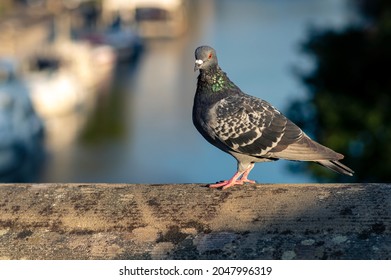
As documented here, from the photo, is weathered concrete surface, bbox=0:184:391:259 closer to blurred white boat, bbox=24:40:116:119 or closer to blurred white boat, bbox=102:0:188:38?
blurred white boat, bbox=24:40:116:119

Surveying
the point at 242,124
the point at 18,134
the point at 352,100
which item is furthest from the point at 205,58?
the point at 18,134

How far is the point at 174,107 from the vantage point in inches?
2115

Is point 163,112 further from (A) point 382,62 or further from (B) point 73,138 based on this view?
(A) point 382,62

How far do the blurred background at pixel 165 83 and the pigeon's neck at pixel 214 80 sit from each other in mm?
11502

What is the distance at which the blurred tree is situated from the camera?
60.7 ft

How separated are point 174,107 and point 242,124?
47.2 meters

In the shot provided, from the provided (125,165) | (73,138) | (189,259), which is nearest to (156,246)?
(189,259)

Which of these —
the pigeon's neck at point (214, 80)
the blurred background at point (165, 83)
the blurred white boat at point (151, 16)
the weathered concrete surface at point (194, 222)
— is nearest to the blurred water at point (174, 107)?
the blurred background at point (165, 83)

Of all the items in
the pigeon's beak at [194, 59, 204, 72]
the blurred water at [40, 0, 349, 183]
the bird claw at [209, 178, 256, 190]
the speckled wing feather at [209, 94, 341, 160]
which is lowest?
the blurred water at [40, 0, 349, 183]

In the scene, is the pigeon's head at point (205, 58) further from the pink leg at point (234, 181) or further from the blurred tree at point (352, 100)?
the blurred tree at point (352, 100)

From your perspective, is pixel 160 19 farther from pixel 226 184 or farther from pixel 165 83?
pixel 226 184

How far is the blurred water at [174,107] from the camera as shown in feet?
128

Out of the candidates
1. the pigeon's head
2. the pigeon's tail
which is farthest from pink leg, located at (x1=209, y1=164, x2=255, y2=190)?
the pigeon's head

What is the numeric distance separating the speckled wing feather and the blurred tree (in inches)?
447
